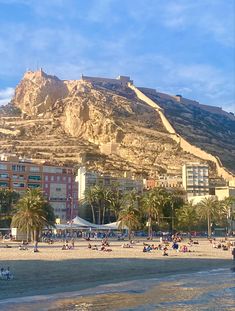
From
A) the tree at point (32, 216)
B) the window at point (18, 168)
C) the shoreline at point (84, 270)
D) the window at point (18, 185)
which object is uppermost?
the window at point (18, 168)

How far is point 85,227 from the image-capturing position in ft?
248

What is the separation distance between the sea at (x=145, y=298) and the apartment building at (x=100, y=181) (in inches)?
3349

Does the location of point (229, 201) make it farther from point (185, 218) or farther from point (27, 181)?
point (27, 181)

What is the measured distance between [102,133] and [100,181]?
158 ft

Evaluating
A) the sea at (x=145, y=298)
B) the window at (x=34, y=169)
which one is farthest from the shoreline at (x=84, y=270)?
the window at (x=34, y=169)

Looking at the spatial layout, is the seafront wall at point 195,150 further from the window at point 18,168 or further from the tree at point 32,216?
the tree at point 32,216

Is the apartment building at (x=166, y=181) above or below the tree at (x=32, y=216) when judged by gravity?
above

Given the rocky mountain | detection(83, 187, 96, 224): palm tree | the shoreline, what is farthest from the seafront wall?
the shoreline

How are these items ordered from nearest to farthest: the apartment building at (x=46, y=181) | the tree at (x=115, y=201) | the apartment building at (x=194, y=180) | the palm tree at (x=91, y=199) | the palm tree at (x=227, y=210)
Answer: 1. the tree at (x=115, y=201)
2. the palm tree at (x=91, y=199)
3. the apartment building at (x=46, y=181)
4. the palm tree at (x=227, y=210)
5. the apartment building at (x=194, y=180)

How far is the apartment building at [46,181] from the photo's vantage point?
4031 inches

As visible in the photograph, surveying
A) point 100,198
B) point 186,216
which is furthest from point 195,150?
point 186,216

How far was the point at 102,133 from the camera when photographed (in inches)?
6531

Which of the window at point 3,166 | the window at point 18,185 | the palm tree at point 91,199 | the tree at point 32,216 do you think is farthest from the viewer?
the window at point 18,185

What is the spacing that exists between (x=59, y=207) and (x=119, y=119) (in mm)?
71897
